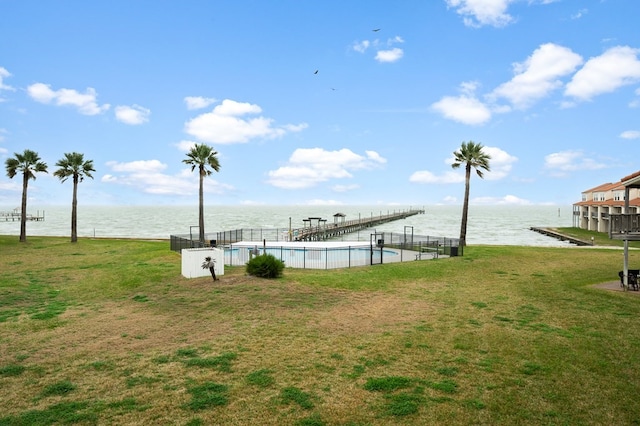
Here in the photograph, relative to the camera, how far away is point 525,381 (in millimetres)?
9102

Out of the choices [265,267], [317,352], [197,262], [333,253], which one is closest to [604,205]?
[333,253]

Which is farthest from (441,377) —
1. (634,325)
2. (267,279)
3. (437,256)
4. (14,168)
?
(14,168)

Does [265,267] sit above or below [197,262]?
below

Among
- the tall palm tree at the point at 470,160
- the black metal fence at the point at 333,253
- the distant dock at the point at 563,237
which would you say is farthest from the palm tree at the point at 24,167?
the distant dock at the point at 563,237

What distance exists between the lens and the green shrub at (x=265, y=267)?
21455 millimetres

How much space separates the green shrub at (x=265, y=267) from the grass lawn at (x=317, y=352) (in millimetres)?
655

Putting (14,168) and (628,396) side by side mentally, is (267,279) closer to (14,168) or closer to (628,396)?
(628,396)

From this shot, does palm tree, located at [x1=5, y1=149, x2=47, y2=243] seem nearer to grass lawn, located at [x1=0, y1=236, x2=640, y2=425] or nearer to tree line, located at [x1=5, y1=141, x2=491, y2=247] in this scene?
tree line, located at [x1=5, y1=141, x2=491, y2=247]

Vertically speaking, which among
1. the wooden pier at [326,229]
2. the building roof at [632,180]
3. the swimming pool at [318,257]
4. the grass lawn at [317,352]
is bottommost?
the grass lawn at [317,352]

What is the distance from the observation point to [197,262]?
72.9 feet

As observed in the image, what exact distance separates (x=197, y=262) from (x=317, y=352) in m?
13.1

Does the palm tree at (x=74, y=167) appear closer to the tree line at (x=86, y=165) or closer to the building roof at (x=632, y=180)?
the tree line at (x=86, y=165)

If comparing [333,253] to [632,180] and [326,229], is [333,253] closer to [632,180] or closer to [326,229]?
[632,180]

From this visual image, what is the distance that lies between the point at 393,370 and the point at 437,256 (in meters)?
24.2
